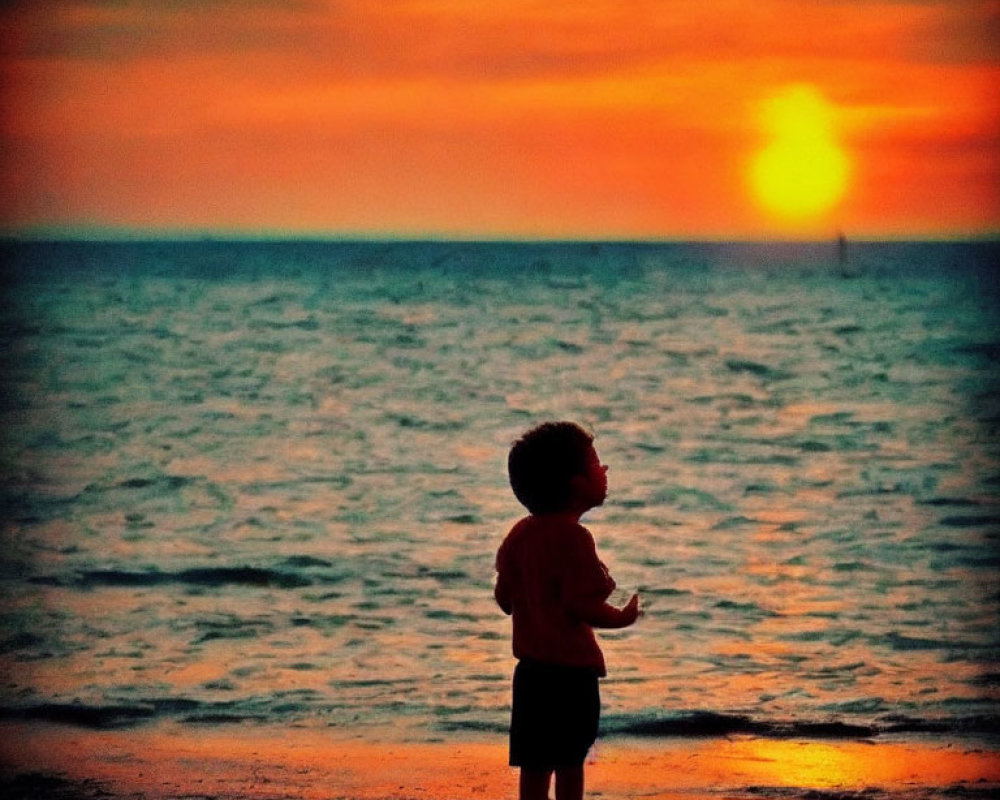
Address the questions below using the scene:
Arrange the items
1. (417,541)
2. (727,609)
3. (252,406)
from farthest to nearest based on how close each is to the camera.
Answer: (252,406) < (417,541) < (727,609)

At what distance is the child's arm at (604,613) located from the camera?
3430 mm

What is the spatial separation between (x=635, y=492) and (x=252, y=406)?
1059 cm

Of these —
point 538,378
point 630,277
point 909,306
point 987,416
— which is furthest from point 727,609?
point 630,277

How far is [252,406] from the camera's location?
2331cm

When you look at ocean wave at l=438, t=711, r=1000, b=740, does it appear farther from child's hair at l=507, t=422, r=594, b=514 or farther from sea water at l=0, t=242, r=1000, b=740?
child's hair at l=507, t=422, r=594, b=514

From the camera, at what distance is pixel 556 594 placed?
11.4ft

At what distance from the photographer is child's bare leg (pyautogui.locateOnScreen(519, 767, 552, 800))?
3.65 m

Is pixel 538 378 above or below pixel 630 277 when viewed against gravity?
below

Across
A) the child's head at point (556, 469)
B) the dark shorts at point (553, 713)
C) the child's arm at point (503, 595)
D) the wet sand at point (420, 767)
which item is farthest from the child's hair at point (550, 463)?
the wet sand at point (420, 767)

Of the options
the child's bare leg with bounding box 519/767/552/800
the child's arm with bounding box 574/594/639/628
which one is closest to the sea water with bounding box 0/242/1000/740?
the child's bare leg with bounding box 519/767/552/800

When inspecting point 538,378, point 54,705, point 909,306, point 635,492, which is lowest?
point 54,705

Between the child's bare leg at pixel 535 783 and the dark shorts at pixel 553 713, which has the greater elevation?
the dark shorts at pixel 553 713

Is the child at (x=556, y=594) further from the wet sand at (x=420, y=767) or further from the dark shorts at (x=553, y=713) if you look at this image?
the wet sand at (x=420, y=767)

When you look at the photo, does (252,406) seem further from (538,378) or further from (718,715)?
(718,715)
